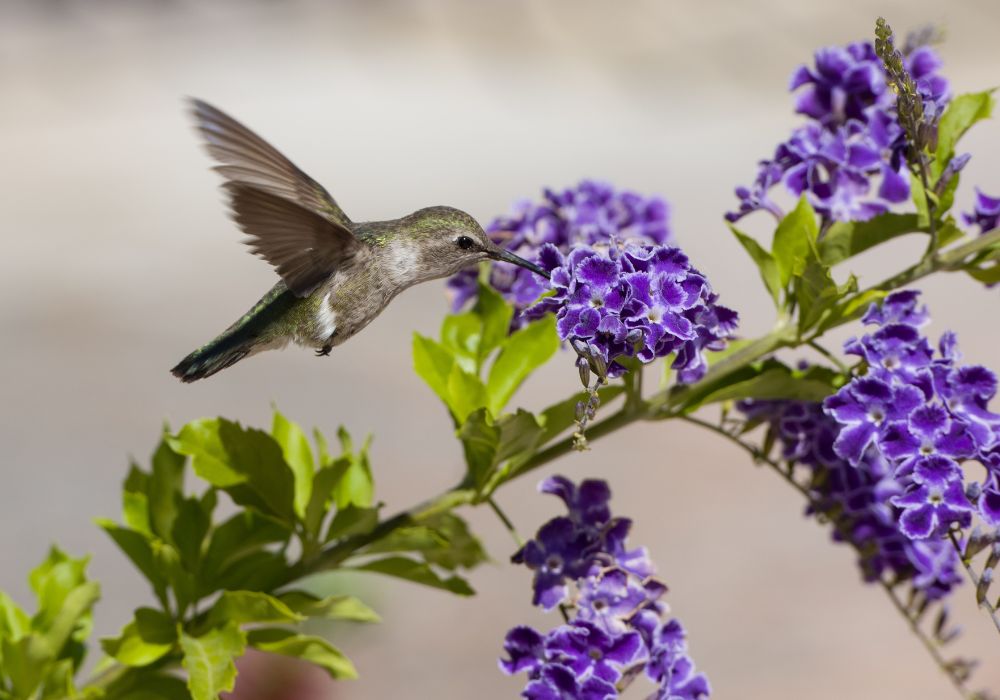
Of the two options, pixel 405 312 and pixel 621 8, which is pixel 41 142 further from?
pixel 621 8

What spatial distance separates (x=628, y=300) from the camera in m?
1.31

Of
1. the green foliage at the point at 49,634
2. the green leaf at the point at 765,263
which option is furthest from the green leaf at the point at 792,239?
the green foliage at the point at 49,634

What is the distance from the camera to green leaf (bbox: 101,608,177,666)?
5.00 feet

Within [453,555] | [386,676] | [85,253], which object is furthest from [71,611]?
[85,253]

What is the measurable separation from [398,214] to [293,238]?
8.29 m

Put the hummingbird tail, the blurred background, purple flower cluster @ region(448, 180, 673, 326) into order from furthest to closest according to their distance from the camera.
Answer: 1. the blurred background
2. purple flower cluster @ region(448, 180, 673, 326)
3. the hummingbird tail

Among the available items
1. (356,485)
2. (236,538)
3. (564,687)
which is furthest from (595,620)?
(236,538)

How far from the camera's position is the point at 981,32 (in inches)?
505

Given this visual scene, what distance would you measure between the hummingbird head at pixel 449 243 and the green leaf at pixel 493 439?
0.68 feet

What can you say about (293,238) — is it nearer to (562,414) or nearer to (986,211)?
(562,414)

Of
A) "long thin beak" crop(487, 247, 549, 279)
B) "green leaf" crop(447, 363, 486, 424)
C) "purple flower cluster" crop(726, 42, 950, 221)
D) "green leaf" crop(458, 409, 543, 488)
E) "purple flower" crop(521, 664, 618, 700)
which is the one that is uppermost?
"purple flower cluster" crop(726, 42, 950, 221)

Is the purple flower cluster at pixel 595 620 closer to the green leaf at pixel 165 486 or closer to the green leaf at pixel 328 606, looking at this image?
the green leaf at pixel 328 606

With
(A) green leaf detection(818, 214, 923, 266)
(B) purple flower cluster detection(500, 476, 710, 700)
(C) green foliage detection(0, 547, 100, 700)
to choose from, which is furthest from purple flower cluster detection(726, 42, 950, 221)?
(C) green foliage detection(0, 547, 100, 700)

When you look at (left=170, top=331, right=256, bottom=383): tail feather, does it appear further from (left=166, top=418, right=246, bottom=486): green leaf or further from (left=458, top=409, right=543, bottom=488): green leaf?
(left=458, top=409, right=543, bottom=488): green leaf
